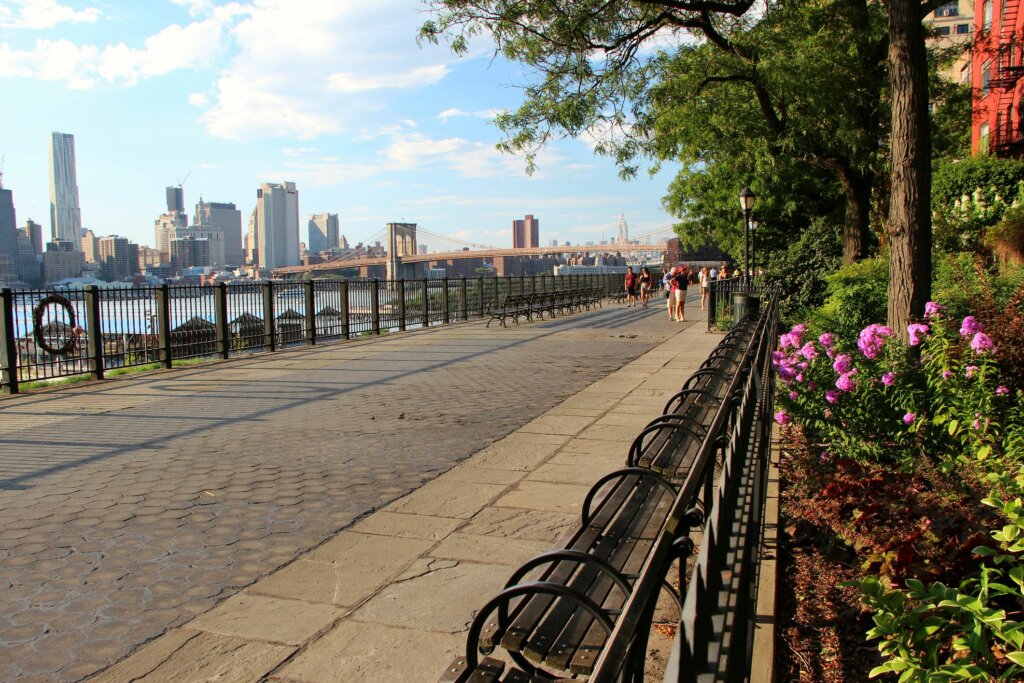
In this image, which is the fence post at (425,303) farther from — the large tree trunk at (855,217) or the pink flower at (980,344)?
the pink flower at (980,344)

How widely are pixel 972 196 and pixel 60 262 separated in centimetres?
3079

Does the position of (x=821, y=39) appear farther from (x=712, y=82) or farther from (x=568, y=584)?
(x=568, y=584)

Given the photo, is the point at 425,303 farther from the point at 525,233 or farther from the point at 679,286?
the point at 525,233

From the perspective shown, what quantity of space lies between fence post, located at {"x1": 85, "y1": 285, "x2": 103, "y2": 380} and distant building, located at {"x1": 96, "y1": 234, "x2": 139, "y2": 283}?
22850 mm

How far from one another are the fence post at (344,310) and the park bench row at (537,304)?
17.2ft

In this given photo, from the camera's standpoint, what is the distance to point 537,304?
28641mm

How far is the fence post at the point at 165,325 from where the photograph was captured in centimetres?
1420

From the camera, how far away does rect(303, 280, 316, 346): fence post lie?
1825 cm

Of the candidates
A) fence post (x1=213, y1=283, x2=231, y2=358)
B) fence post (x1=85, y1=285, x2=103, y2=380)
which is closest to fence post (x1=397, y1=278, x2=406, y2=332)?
fence post (x1=213, y1=283, x2=231, y2=358)

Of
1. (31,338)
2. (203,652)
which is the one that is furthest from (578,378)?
(203,652)

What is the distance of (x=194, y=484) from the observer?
242 inches

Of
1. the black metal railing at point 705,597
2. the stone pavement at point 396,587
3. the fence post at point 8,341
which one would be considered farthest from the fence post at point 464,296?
the black metal railing at point 705,597

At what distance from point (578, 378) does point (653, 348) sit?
473 centimetres

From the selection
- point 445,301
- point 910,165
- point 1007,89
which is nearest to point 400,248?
point 445,301
